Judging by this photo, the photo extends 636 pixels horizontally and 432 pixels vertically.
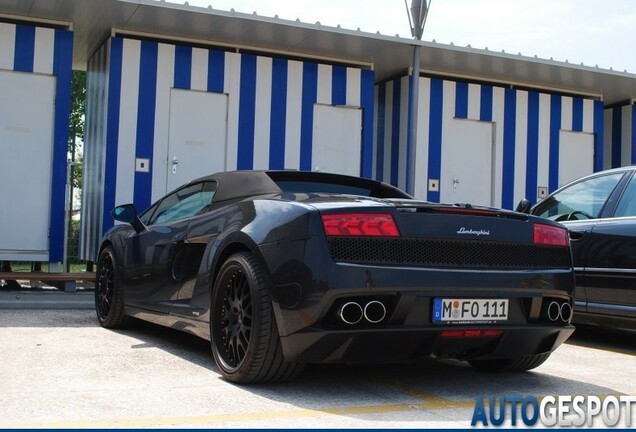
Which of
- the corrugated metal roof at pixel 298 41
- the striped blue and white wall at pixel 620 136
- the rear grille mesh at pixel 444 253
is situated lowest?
the rear grille mesh at pixel 444 253

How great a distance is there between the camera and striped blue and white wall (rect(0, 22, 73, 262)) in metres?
9.54

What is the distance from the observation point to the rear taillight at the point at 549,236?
4.26 m

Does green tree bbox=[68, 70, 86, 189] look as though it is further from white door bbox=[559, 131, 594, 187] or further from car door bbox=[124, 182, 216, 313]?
car door bbox=[124, 182, 216, 313]

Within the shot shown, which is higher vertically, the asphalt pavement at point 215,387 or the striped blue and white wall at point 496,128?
the striped blue and white wall at point 496,128

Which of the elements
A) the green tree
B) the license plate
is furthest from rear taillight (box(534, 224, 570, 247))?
the green tree

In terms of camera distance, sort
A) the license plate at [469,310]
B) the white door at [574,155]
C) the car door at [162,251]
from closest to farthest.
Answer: the license plate at [469,310] < the car door at [162,251] < the white door at [574,155]

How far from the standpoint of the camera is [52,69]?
31.8 ft

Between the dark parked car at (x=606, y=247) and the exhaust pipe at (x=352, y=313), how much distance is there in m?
2.90

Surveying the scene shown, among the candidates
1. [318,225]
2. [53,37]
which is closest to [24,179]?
[53,37]

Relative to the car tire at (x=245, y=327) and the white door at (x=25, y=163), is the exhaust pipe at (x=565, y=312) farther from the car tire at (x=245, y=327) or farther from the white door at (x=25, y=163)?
the white door at (x=25, y=163)

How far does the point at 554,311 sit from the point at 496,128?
345 inches

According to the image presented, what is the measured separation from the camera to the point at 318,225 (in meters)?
3.79

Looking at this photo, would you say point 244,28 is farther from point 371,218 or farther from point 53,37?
point 371,218

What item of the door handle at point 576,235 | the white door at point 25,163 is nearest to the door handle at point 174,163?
the white door at point 25,163
